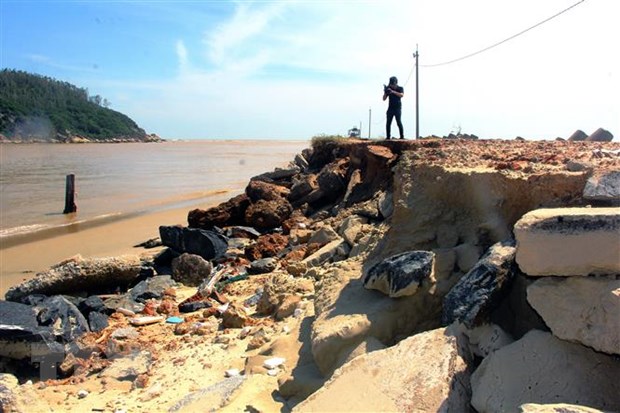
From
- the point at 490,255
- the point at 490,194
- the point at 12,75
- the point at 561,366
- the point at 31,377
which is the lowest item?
the point at 31,377

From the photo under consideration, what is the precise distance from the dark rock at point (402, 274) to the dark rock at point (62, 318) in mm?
3740

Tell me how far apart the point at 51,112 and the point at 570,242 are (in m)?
102

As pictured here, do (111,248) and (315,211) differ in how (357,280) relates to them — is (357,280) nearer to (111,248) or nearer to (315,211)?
(315,211)

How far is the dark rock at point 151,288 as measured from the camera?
7.87 meters

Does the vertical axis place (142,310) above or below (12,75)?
below

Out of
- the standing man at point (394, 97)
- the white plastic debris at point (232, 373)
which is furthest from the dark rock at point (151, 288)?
the standing man at point (394, 97)

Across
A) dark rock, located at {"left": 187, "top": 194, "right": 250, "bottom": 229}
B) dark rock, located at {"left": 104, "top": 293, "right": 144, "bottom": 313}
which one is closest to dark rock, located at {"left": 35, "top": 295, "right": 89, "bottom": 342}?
dark rock, located at {"left": 104, "top": 293, "right": 144, "bottom": 313}

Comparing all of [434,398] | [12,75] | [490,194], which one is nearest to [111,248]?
[490,194]

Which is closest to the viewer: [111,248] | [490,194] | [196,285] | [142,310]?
[490,194]

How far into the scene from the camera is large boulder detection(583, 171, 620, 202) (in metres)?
3.55

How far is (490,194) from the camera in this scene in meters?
4.83

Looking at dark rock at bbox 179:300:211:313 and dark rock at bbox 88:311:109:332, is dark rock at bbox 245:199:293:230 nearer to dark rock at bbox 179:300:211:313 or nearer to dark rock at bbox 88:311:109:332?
dark rock at bbox 179:300:211:313

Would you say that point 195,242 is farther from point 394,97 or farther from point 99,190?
point 99,190

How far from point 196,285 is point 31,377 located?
3.55 metres
